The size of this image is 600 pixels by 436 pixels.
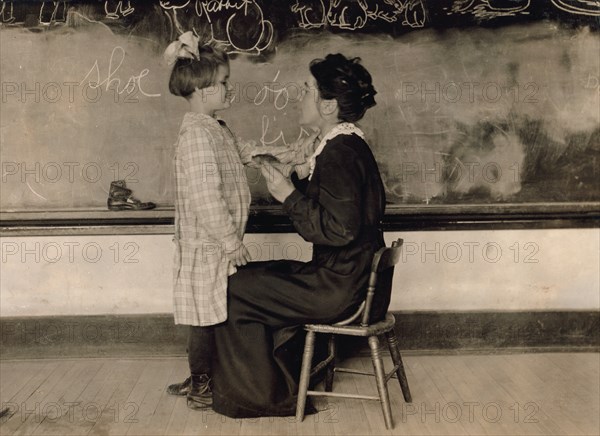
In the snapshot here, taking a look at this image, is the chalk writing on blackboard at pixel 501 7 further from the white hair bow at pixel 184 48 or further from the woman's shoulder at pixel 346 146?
the white hair bow at pixel 184 48

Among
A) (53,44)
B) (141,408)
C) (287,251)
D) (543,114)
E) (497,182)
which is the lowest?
(141,408)

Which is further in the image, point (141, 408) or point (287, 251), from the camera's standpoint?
point (287, 251)

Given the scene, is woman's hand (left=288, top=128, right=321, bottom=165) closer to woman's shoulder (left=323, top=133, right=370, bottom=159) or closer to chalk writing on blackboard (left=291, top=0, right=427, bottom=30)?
woman's shoulder (left=323, top=133, right=370, bottom=159)

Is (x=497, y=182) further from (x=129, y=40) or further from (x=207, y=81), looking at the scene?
(x=129, y=40)

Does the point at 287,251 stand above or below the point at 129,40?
below

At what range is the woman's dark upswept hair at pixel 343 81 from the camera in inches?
130

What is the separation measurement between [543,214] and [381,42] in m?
1.34

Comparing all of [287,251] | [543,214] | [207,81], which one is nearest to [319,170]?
[207,81]

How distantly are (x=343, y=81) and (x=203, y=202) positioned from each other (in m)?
0.81

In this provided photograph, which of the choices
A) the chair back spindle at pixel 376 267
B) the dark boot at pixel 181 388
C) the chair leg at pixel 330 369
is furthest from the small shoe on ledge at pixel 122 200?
the chair back spindle at pixel 376 267

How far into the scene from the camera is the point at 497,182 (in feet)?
14.0

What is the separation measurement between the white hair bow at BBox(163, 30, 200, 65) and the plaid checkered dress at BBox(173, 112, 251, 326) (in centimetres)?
27

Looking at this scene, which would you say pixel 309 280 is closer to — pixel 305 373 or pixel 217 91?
pixel 305 373

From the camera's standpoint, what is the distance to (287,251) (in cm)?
425
